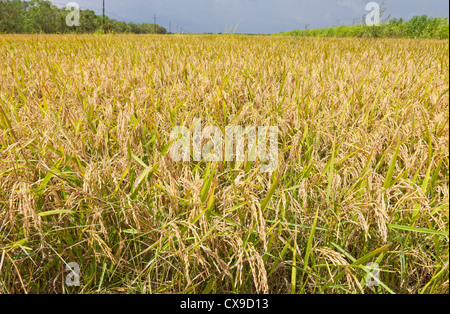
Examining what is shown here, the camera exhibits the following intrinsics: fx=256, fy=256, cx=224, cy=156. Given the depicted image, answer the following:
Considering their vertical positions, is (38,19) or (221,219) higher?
(38,19)

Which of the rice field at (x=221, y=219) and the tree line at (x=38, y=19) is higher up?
the tree line at (x=38, y=19)

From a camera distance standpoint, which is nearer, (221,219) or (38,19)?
(221,219)

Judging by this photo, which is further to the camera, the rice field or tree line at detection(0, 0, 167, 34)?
tree line at detection(0, 0, 167, 34)

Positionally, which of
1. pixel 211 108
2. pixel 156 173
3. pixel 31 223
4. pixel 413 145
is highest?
pixel 211 108

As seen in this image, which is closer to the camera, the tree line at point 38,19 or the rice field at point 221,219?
the rice field at point 221,219

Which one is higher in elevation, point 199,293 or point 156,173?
point 156,173

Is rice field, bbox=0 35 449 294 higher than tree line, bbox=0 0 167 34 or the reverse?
the reverse

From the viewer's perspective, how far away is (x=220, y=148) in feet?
4.45
